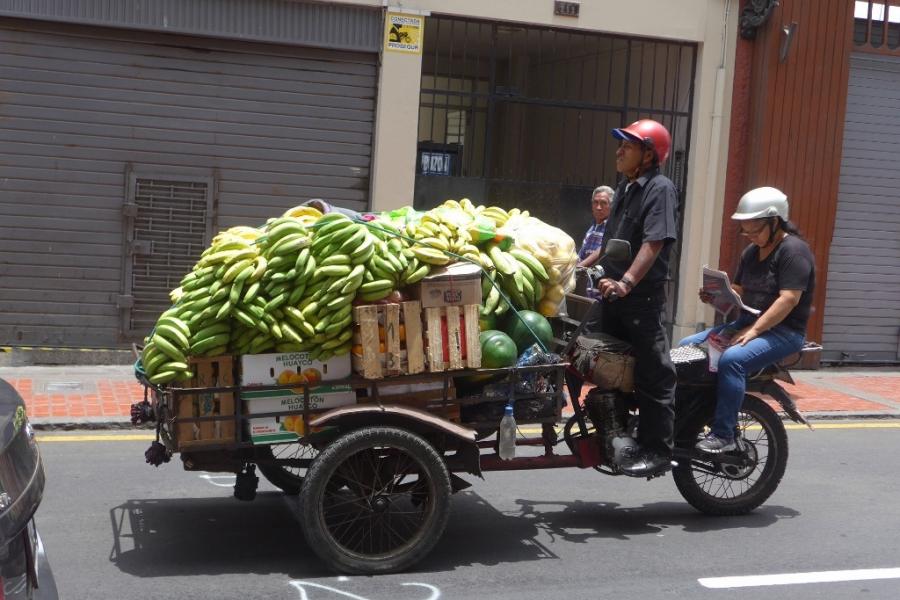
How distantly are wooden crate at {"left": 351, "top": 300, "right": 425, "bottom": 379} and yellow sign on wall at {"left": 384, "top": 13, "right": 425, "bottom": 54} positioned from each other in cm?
641

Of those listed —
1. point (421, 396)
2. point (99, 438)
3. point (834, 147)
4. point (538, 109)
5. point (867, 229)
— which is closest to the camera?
point (421, 396)

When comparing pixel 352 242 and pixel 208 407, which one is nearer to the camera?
pixel 208 407

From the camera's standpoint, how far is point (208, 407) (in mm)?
5129

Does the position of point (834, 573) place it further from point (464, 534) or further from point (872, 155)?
point (872, 155)

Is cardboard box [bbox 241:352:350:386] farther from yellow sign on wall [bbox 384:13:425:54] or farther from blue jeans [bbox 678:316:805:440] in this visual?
yellow sign on wall [bbox 384:13:425:54]

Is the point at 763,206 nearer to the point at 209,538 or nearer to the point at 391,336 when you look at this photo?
the point at 391,336

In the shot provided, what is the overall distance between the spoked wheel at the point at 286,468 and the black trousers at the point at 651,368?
179 cm

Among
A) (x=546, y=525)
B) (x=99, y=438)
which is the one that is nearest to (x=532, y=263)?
(x=546, y=525)

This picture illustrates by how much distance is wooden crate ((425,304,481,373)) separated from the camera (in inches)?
209

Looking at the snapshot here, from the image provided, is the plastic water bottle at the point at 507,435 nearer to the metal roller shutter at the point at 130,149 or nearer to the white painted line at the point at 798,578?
the white painted line at the point at 798,578

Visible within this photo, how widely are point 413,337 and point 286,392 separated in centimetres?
66

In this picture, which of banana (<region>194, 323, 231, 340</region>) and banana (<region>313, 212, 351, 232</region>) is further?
banana (<region>313, 212, 351, 232</region>)

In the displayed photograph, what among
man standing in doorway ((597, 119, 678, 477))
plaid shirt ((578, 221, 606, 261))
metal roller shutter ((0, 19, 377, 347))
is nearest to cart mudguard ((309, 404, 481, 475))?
man standing in doorway ((597, 119, 678, 477))

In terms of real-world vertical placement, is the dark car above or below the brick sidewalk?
above
